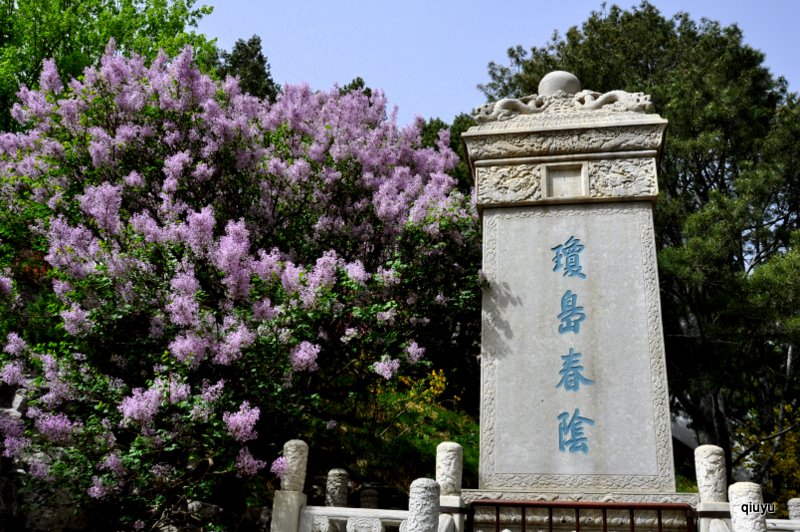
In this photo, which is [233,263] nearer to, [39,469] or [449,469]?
[39,469]

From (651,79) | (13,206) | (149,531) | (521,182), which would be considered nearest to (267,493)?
(149,531)

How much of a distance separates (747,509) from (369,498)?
3.41 m

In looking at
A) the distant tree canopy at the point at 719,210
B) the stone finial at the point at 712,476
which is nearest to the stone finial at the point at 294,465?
the stone finial at the point at 712,476

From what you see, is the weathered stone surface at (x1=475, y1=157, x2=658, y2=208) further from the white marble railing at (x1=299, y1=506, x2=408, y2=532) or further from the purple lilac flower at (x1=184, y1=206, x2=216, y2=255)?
the white marble railing at (x1=299, y1=506, x2=408, y2=532)

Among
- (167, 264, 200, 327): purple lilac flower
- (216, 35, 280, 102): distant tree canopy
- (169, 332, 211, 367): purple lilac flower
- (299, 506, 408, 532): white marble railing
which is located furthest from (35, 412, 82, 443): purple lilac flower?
(216, 35, 280, 102): distant tree canopy

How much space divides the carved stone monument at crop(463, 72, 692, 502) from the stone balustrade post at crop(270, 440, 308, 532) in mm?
1293

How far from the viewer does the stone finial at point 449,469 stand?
4.88 meters

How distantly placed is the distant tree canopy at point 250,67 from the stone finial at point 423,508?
1366cm

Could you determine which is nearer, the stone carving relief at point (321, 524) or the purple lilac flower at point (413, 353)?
the stone carving relief at point (321, 524)

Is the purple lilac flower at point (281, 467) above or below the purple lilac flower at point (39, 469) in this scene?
above

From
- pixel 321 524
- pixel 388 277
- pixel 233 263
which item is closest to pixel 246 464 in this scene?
pixel 321 524

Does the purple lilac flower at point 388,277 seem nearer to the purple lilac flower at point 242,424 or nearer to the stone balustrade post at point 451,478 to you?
the stone balustrade post at point 451,478

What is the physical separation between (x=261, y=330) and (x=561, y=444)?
2.46m

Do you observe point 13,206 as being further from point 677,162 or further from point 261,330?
point 677,162
